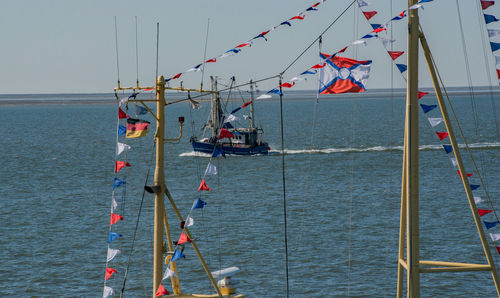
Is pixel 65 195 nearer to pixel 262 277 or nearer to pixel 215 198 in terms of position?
pixel 215 198

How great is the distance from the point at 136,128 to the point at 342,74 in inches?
186

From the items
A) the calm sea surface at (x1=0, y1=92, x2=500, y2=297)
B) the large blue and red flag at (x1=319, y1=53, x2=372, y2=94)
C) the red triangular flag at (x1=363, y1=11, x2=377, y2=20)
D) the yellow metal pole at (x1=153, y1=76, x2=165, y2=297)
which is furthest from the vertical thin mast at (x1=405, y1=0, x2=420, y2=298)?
the yellow metal pole at (x1=153, y1=76, x2=165, y2=297)

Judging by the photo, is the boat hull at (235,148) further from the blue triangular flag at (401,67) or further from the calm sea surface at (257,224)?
the blue triangular flag at (401,67)

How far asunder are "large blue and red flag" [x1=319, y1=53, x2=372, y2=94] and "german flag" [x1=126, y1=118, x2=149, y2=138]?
13.0 ft

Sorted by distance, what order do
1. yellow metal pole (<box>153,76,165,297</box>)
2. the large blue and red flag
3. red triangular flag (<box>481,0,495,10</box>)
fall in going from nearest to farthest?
yellow metal pole (<box>153,76,165,297</box>) → the large blue and red flag → red triangular flag (<box>481,0,495,10</box>)

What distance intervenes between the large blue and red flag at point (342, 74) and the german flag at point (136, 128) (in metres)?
3.97

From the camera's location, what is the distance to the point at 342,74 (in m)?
17.7

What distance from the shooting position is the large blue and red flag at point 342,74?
17.6 metres

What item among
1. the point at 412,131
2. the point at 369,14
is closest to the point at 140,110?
the point at 369,14

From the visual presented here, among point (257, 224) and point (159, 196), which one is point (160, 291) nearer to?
point (159, 196)

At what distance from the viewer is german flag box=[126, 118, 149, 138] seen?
18.5 meters

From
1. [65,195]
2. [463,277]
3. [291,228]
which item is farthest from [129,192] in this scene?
[463,277]

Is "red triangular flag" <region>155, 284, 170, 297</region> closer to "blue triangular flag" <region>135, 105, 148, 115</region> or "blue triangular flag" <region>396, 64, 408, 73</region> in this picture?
"blue triangular flag" <region>135, 105, 148, 115</region>

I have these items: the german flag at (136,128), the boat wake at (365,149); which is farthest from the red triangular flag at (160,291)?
the boat wake at (365,149)
